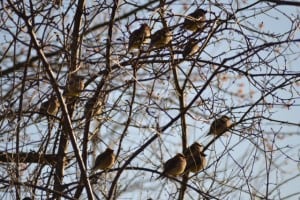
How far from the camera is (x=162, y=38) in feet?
16.6

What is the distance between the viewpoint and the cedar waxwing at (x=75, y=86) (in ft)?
16.3

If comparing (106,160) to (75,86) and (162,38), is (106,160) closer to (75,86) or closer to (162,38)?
(75,86)

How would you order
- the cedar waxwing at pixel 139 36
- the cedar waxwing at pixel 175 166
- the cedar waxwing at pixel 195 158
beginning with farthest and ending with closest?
1. the cedar waxwing at pixel 195 158
2. the cedar waxwing at pixel 175 166
3. the cedar waxwing at pixel 139 36

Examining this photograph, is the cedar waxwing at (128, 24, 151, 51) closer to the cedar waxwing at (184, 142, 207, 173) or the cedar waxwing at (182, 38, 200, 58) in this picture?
the cedar waxwing at (182, 38, 200, 58)

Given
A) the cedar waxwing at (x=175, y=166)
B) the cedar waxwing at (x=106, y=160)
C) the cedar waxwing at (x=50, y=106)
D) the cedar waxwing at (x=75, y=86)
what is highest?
the cedar waxwing at (x=50, y=106)

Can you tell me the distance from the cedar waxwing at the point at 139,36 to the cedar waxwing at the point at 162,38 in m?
0.09

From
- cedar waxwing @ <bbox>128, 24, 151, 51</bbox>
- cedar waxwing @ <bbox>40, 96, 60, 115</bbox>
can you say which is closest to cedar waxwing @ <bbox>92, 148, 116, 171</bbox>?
cedar waxwing @ <bbox>40, 96, 60, 115</bbox>

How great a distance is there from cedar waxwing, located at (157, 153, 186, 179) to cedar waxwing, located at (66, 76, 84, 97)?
104 centimetres

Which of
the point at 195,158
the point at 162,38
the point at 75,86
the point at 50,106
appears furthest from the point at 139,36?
the point at 195,158

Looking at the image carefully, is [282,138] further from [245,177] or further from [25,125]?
[25,125]

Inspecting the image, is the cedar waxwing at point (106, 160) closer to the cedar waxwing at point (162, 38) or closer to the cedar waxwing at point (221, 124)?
the cedar waxwing at point (221, 124)

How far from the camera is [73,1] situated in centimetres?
509

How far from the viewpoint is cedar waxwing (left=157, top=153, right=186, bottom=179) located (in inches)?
221

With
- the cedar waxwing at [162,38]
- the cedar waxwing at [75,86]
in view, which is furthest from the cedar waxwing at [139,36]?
the cedar waxwing at [75,86]
